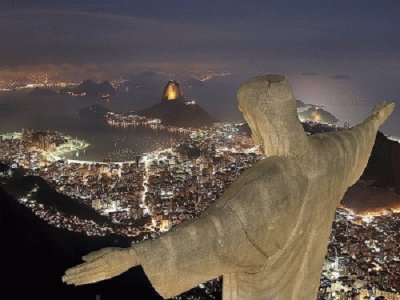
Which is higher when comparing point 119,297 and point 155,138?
point 119,297

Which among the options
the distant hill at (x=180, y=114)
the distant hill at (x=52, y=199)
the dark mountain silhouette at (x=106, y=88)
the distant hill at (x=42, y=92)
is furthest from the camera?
the dark mountain silhouette at (x=106, y=88)

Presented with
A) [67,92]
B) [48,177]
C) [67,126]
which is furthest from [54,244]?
[67,92]

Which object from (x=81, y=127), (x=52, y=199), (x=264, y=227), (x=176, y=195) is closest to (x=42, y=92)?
(x=81, y=127)

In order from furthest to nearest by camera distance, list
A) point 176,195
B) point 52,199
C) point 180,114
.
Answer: point 180,114 → point 176,195 → point 52,199

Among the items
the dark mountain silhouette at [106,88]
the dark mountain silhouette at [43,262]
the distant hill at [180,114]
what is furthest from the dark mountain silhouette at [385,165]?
the dark mountain silhouette at [106,88]

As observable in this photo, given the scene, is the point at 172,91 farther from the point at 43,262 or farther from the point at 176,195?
the point at 43,262

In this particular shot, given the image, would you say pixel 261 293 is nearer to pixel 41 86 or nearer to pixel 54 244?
pixel 54 244

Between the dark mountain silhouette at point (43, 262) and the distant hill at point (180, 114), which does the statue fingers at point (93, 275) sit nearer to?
the dark mountain silhouette at point (43, 262)
